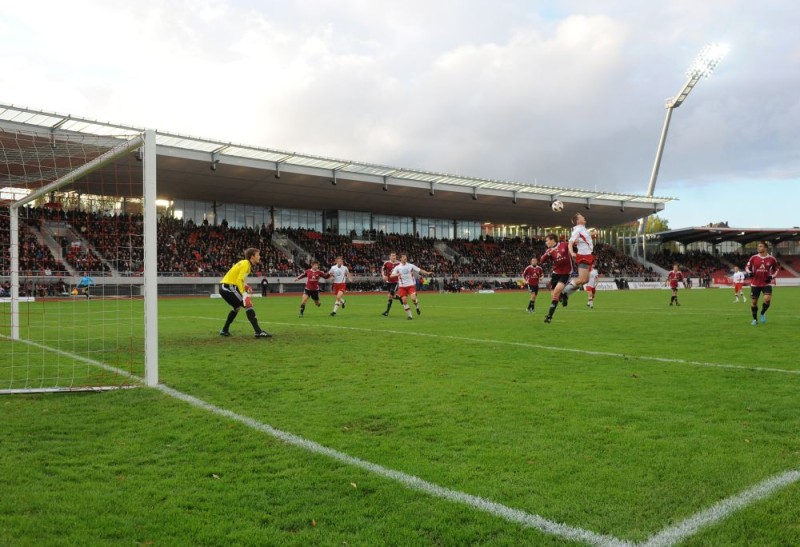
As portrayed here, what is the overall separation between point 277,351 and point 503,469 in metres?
6.61

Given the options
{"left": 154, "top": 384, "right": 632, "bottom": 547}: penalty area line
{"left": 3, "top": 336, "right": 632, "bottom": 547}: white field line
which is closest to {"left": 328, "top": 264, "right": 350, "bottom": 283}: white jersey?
{"left": 3, "top": 336, "right": 632, "bottom": 547}: white field line

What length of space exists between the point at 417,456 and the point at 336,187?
47407 mm

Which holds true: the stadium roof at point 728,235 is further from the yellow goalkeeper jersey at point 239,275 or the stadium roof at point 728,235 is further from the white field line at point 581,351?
the yellow goalkeeper jersey at point 239,275

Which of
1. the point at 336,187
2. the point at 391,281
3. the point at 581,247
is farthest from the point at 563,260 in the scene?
the point at 336,187

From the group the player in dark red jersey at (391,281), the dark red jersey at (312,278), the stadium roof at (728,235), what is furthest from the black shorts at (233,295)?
the stadium roof at (728,235)

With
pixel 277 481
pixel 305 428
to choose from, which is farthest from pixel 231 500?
pixel 305 428

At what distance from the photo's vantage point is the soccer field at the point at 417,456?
3078 millimetres

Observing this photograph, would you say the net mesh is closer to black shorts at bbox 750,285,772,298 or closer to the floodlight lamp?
black shorts at bbox 750,285,772,298

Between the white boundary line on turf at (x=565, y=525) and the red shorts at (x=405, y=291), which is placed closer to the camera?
the white boundary line on turf at (x=565, y=525)

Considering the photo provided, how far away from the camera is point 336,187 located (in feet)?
165

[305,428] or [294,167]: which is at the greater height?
[294,167]

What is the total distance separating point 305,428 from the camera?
16.2ft

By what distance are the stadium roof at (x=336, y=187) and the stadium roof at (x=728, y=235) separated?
12.1 m

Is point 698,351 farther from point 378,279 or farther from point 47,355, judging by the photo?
point 378,279
